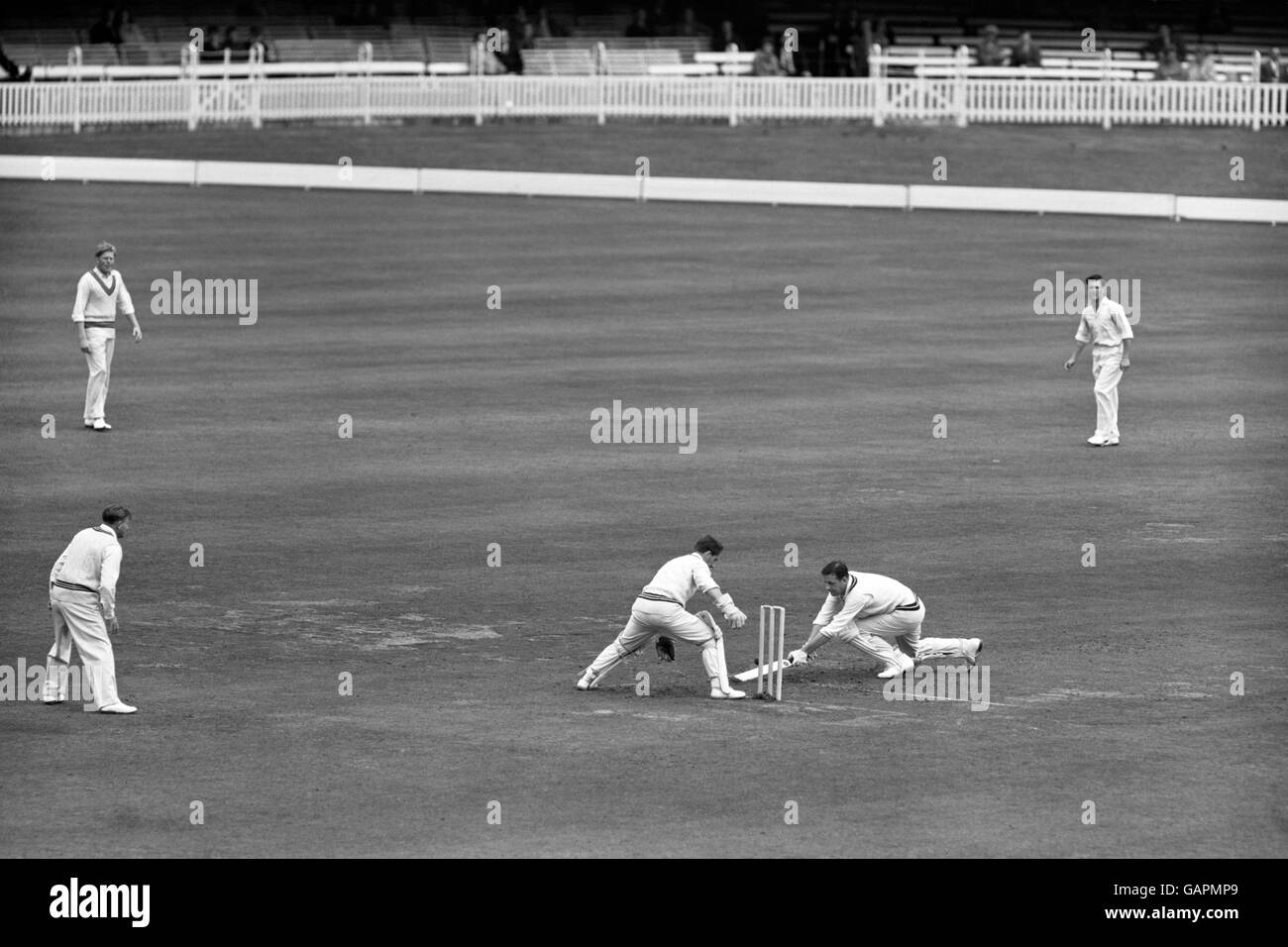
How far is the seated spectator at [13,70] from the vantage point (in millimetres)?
45562

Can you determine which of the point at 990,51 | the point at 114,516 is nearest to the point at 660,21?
the point at 990,51

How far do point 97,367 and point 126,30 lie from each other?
2817 cm

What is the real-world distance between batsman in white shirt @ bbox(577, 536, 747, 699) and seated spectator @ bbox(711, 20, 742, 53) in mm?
36953

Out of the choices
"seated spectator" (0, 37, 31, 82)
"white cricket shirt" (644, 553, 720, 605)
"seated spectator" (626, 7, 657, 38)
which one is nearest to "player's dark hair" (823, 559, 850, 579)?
"white cricket shirt" (644, 553, 720, 605)

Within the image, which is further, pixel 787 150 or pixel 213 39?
pixel 213 39

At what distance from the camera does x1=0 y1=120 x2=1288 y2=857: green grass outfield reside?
14.9 meters

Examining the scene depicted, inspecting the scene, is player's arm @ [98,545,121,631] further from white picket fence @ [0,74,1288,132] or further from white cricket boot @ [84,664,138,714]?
white picket fence @ [0,74,1288,132]

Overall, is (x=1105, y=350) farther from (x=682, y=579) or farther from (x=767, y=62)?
(x=767, y=62)

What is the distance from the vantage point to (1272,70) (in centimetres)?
4753

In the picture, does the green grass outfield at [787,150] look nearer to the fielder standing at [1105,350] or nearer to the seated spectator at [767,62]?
the seated spectator at [767,62]

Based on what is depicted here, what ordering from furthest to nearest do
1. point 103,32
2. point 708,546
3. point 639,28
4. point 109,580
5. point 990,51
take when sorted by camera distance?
point 639,28 → point 990,51 → point 103,32 → point 708,546 → point 109,580

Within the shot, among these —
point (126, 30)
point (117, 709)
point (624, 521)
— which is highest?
point (126, 30)

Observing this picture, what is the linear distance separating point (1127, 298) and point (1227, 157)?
1097 cm
